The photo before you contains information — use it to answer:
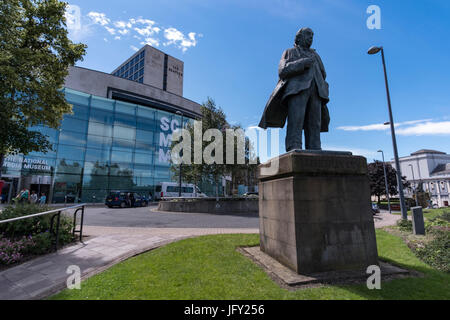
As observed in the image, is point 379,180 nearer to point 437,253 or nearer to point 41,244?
point 437,253

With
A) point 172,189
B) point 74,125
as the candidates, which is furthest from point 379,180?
point 74,125

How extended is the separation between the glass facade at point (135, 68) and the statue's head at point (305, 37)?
2583 inches

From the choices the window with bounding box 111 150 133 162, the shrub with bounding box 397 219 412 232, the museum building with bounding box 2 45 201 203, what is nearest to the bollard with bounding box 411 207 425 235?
the shrub with bounding box 397 219 412 232

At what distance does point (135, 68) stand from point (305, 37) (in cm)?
7242

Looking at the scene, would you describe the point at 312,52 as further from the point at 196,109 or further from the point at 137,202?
the point at 196,109

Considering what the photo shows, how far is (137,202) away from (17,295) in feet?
79.0

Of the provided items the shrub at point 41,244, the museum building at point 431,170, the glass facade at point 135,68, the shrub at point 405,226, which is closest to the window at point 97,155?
the shrub at point 41,244

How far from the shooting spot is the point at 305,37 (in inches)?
205

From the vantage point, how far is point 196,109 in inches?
1917

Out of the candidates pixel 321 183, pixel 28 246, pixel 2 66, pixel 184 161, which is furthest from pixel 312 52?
pixel 184 161

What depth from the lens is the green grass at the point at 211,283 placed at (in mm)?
3096

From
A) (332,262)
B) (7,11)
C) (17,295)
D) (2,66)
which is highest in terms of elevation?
(7,11)

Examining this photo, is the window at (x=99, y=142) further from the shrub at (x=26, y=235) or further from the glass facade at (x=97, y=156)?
the shrub at (x=26, y=235)

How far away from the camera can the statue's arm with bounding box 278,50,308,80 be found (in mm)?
4801
